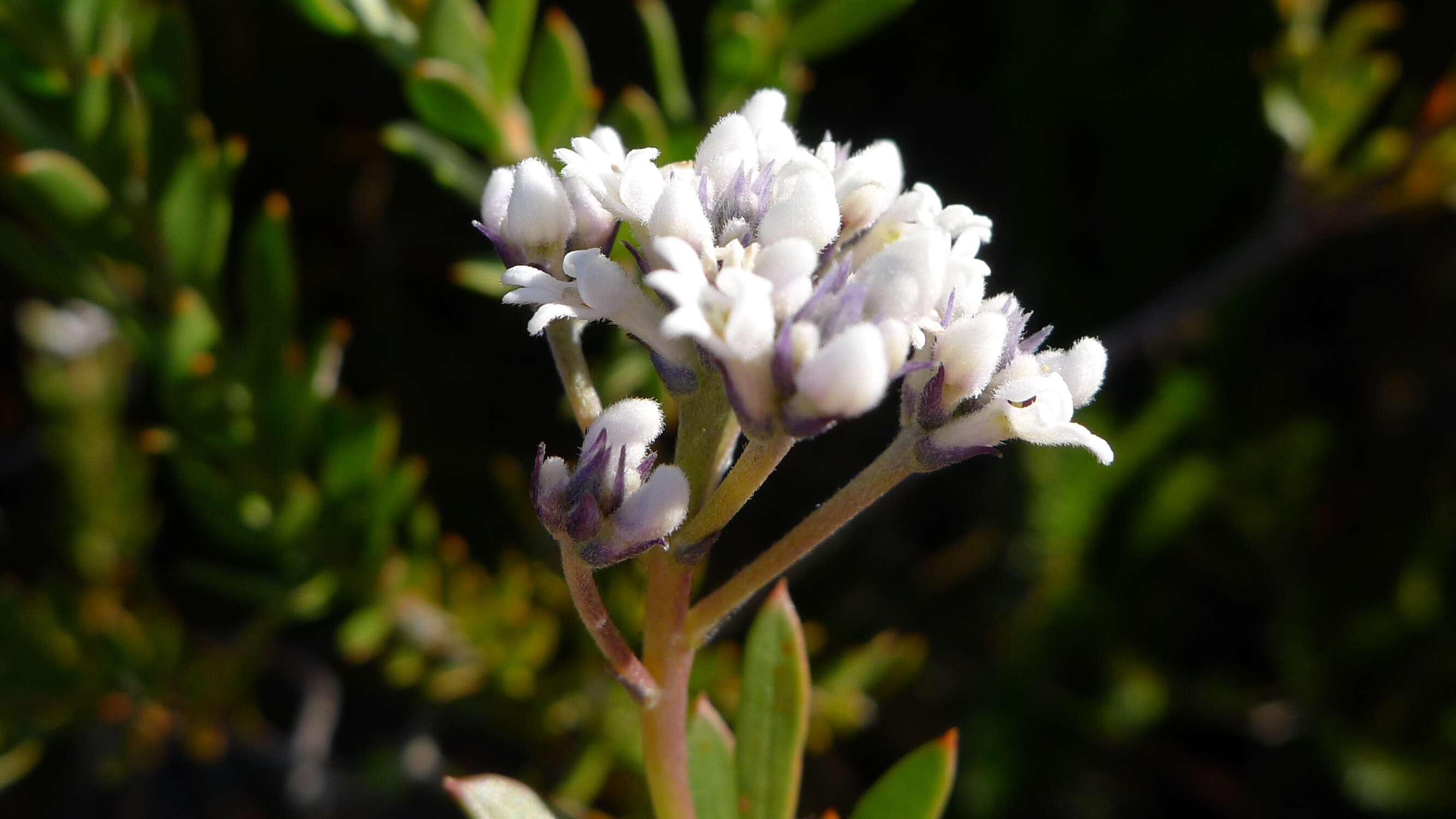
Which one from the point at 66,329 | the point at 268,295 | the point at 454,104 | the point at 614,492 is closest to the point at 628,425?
the point at 614,492

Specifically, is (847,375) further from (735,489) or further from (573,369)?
(573,369)

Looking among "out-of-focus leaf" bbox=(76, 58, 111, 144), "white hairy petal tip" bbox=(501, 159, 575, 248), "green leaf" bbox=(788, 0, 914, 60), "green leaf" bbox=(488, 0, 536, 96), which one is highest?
"out-of-focus leaf" bbox=(76, 58, 111, 144)

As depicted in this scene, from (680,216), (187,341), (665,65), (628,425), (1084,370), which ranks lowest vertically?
(1084,370)

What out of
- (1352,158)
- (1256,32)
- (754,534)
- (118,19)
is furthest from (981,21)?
(118,19)

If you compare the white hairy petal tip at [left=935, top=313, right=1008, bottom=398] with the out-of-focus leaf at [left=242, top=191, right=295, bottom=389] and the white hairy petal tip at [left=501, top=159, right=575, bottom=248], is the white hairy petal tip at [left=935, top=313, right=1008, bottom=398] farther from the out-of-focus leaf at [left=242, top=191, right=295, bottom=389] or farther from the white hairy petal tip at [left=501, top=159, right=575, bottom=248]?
the out-of-focus leaf at [left=242, top=191, right=295, bottom=389]

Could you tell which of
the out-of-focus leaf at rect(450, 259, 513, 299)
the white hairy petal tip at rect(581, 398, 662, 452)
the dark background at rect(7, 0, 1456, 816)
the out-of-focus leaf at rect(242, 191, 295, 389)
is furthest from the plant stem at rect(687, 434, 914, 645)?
the dark background at rect(7, 0, 1456, 816)

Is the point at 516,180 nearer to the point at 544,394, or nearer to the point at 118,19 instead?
the point at 118,19
